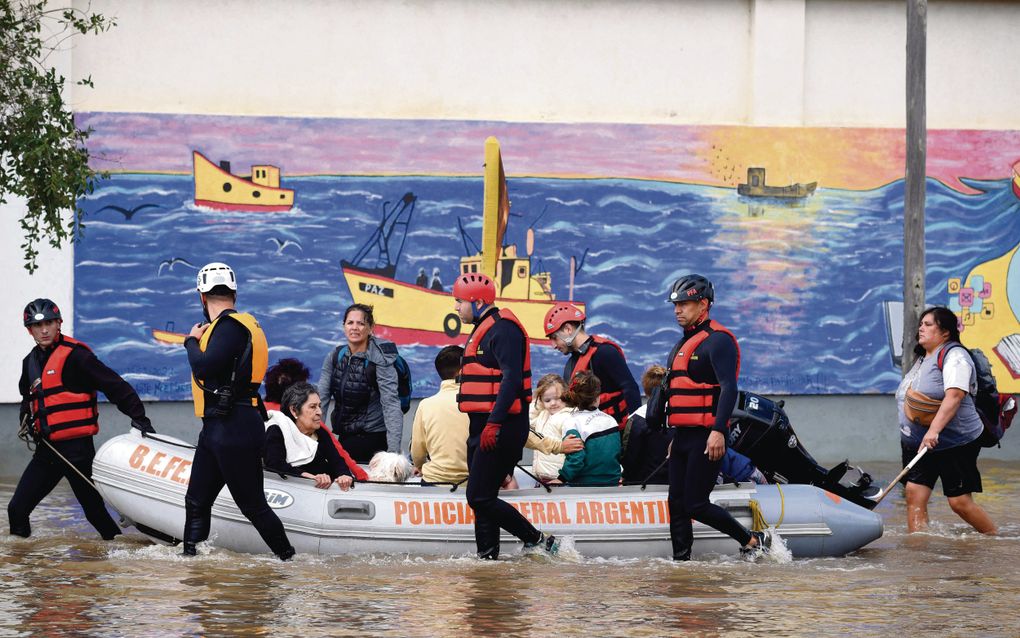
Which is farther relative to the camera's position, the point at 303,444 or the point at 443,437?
the point at 443,437

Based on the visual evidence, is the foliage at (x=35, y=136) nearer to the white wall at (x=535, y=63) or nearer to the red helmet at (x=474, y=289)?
the white wall at (x=535, y=63)

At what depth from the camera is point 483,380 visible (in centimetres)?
928

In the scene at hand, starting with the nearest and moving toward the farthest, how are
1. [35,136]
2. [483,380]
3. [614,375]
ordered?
[483,380], [614,375], [35,136]

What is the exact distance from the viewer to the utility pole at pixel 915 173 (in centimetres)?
1329

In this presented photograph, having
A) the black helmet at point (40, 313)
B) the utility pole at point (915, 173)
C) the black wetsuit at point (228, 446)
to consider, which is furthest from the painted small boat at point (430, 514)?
the utility pole at point (915, 173)

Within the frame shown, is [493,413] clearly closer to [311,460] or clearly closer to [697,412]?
[697,412]

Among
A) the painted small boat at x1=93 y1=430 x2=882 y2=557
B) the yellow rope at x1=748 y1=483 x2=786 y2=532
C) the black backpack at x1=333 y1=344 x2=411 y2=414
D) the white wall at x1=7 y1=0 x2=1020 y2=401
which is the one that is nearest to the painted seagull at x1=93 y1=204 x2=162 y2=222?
the white wall at x1=7 y1=0 x2=1020 y2=401

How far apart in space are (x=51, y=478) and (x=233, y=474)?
6.77 feet

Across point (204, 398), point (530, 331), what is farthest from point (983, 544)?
point (530, 331)

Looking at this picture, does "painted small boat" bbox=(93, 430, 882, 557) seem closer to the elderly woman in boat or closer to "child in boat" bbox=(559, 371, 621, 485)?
the elderly woman in boat

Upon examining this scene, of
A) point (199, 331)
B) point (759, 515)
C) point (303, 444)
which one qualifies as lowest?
point (759, 515)

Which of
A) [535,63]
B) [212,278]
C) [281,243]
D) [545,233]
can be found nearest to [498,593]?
[212,278]

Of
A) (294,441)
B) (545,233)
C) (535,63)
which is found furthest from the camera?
(535,63)

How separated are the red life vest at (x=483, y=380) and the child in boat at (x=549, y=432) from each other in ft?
1.61
